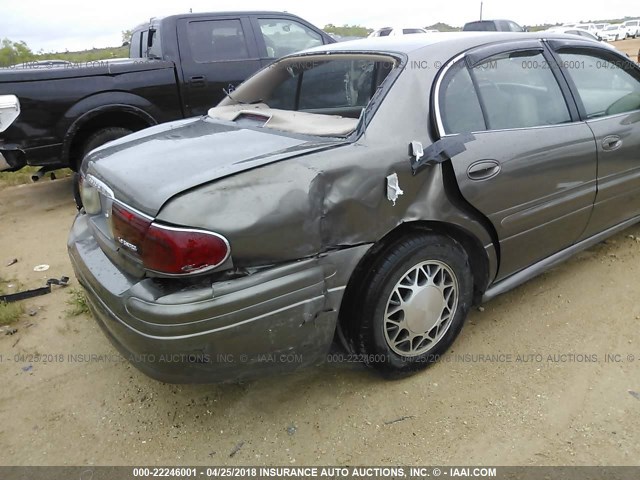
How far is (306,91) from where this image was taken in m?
3.31

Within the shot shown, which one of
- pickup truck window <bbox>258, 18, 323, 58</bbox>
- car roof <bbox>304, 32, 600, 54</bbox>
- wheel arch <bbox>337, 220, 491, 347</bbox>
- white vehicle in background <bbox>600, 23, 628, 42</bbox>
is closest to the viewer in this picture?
wheel arch <bbox>337, 220, 491, 347</bbox>

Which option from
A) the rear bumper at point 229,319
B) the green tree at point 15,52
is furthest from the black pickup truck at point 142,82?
the green tree at point 15,52

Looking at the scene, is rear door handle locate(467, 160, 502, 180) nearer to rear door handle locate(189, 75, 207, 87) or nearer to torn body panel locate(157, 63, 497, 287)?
torn body panel locate(157, 63, 497, 287)

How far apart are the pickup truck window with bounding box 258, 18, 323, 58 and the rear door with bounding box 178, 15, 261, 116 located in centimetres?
21

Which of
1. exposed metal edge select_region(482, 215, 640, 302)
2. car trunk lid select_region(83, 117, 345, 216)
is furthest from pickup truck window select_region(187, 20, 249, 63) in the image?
exposed metal edge select_region(482, 215, 640, 302)

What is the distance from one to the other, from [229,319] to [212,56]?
15.2 ft

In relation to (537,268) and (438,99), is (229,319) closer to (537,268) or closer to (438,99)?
(438,99)

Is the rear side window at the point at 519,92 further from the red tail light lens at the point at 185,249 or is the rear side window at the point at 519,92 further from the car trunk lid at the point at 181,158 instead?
the red tail light lens at the point at 185,249

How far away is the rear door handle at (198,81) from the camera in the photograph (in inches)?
221

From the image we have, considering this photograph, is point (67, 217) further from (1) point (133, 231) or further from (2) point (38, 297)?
(1) point (133, 231)

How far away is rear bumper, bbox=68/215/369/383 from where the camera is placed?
6.15ft

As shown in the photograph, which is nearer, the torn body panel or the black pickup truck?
the torn body panel

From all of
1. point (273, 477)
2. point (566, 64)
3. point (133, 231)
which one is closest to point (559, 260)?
point (566, 64)

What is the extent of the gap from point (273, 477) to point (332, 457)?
10.1 inches
